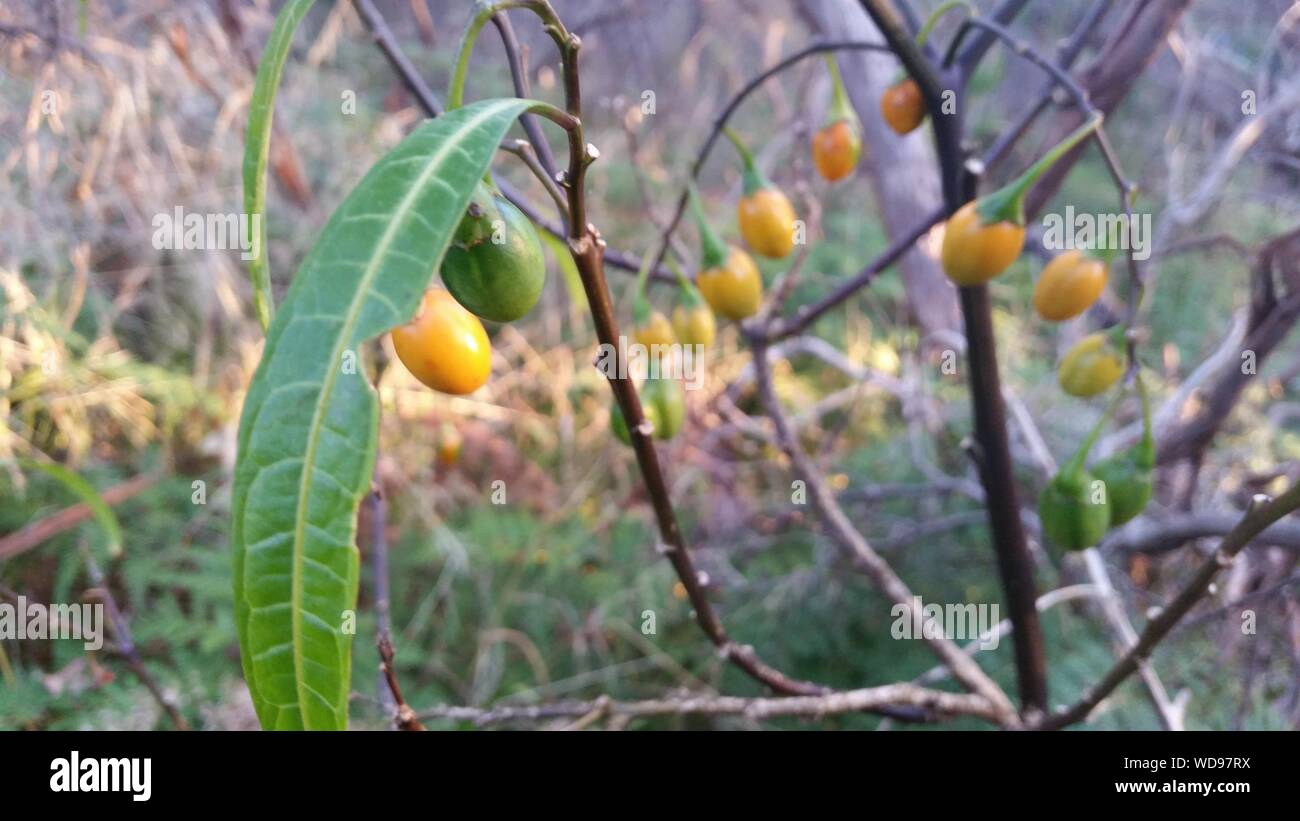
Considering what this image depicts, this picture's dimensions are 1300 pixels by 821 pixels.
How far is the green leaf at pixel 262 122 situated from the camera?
262 millimetres

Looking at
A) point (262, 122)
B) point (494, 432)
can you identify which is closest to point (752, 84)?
point (262, 122)

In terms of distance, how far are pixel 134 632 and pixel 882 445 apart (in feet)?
3.83

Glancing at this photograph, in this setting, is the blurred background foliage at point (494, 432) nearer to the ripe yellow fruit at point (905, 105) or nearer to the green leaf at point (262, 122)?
the ripe yellow fruit at point (905, 105)

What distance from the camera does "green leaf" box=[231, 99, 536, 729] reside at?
0.21 m

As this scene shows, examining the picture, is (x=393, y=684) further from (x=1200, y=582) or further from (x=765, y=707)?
(x=1200, y=582)

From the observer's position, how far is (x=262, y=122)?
0.89ft

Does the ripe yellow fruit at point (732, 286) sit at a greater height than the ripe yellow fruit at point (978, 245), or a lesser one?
greater

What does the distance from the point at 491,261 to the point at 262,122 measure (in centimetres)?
9

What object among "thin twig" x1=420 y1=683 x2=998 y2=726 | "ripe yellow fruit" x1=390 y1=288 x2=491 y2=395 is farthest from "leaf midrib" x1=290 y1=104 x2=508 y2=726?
"thin twig" x1=420 y1=683 x2=998 y2=726

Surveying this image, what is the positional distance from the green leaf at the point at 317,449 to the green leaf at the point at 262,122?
56 mm

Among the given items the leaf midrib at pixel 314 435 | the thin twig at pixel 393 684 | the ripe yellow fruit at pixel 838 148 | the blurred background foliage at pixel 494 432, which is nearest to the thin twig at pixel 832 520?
the blurred background foliage at pixel 494 432
